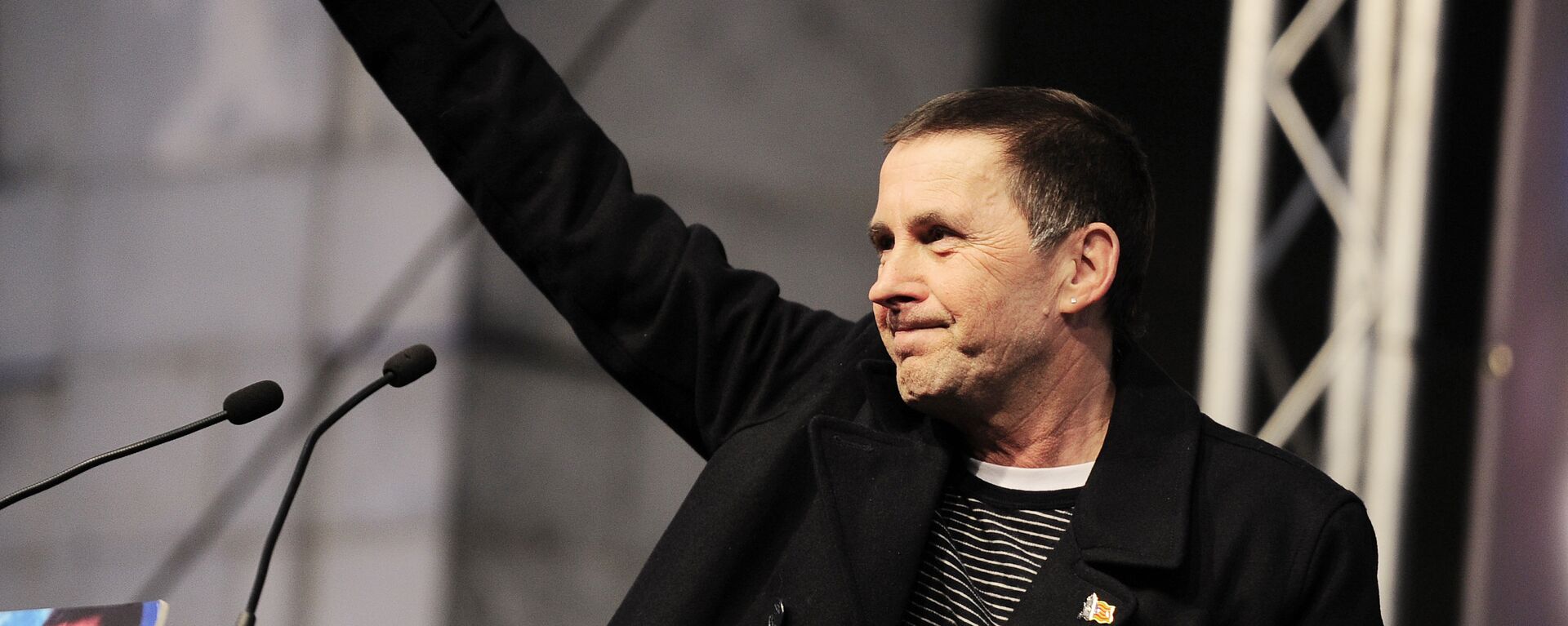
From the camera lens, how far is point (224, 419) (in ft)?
4.36

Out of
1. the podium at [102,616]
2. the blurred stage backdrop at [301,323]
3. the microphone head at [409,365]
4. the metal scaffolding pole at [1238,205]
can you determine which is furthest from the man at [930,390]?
the metal scaffolding pole at [1238,205]

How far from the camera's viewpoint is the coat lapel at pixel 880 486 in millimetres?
1574

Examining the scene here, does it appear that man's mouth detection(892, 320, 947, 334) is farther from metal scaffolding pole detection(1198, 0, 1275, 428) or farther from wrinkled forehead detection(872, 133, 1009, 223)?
metal scaffolding pole detection(1198, 0, 1275, 428)

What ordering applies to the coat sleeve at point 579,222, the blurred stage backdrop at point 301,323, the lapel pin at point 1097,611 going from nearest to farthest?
1. the lapel pin at point 1097,611
2. the coat sleeve at point 579,222
3. the blurred stage backdrop at point 301,323

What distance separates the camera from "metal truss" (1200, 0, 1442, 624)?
3.07 metres

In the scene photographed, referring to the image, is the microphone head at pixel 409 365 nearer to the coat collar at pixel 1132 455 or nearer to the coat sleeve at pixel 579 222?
the coat sleeve at pixel 579 222

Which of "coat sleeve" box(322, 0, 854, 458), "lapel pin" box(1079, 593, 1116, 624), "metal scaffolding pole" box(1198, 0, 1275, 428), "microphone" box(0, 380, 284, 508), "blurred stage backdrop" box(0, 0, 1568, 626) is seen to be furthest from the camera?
"metal scaffolding pole" box(1198, 0, 1275, 428)

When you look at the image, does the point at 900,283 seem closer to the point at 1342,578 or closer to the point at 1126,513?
the point at 1126,513

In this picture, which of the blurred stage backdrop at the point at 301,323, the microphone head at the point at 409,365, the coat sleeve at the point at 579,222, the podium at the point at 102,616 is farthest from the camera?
the blurred stage backdrop at the point at 301,323

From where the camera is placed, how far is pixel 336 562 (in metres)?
2.66

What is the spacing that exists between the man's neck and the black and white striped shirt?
0.02 metres

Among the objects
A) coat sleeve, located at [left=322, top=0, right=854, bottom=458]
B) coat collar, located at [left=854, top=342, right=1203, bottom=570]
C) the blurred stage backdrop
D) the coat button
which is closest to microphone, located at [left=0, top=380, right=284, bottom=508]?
coat sleeve, located at [left=322, top=0, right=854, bottom=458]

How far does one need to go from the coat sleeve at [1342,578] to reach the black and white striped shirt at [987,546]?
265mm

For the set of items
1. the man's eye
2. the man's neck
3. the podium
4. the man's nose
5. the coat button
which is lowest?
the podium
